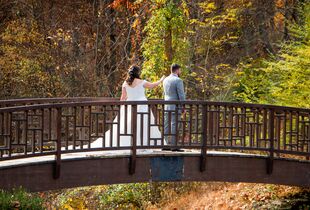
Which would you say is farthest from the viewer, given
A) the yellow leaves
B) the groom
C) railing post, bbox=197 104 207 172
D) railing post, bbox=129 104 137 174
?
the yellow leaves

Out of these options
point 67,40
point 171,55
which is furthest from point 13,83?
point 171,55

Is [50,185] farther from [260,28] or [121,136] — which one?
[260,28]

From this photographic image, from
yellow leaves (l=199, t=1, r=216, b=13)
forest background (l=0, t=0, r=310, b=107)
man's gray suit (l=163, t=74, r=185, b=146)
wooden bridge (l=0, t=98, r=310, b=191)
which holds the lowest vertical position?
wooden bridge (l=0, t=98, r=310, b=191)

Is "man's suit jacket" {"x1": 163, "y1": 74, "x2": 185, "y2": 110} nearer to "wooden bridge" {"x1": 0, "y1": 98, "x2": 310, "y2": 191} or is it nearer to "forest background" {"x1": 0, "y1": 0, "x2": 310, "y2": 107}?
"wooden bridge" {"x1": 0, "y1": 98, "x2": 310, "y2": 191}

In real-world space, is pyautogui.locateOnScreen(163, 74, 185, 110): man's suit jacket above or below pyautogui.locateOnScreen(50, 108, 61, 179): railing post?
above

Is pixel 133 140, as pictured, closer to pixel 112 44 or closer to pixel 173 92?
pixel 173 92

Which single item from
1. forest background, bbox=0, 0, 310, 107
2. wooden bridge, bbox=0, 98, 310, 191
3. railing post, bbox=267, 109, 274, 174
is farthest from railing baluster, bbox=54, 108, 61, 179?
forest background, bbox=0, 0, 310, 107

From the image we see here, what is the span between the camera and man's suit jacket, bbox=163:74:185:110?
1481 cm

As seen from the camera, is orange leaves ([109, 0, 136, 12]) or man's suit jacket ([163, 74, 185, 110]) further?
orange leaves ([109, 0, 136, 12])

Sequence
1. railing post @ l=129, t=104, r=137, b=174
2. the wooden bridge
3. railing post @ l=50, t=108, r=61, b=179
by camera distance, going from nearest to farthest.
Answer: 1. the wooden bridge
2. railing post @ l=50, t=108, r=61, b=179
3. railing post @ l=129, t=104, r=137, b=174

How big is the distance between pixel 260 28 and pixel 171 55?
8343 mm

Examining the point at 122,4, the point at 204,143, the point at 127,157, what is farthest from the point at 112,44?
the point at 127,157

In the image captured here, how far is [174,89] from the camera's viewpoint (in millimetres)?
14867

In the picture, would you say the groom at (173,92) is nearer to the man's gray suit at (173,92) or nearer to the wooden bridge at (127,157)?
the man's gray suit at (173,92)
